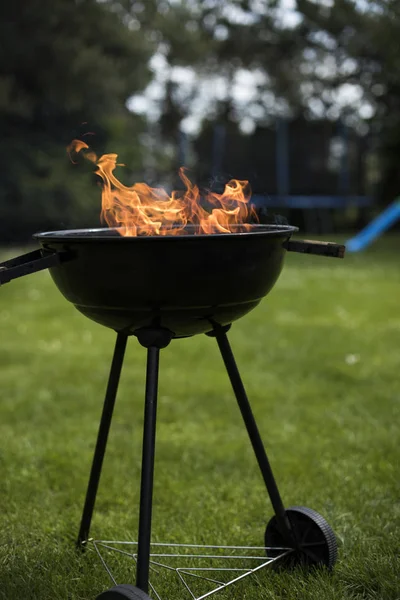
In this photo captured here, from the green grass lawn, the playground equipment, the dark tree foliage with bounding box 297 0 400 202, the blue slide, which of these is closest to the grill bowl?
the green grass lawn

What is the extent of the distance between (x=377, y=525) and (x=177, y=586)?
2.52 ft

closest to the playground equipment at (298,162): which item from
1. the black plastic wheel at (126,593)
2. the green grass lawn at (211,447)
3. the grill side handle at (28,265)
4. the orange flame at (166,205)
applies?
the green grass lawn at (211,447)

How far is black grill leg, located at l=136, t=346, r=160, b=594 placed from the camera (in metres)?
1.77

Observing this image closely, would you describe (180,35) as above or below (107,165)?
above

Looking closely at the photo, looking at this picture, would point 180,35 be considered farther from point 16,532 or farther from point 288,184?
point 16,532

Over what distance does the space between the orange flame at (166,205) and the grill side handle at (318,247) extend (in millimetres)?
176

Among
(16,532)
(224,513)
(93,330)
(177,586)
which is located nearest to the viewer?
(177,586)

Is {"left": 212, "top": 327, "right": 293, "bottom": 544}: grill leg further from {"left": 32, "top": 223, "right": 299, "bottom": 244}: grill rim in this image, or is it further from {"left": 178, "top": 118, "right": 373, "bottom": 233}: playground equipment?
{"left": 178, "top": 118, "right": 373, "bottom": 233}: playground equipment

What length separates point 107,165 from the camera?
87.1 inches

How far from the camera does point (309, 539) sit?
2246 mm

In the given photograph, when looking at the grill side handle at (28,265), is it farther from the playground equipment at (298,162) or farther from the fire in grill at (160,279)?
the playground equipment at (298,162)

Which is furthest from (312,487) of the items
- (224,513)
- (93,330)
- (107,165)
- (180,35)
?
(180,35)

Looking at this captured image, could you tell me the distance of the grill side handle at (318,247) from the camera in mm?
2047

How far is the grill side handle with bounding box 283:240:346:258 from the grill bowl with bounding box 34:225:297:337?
15cm
